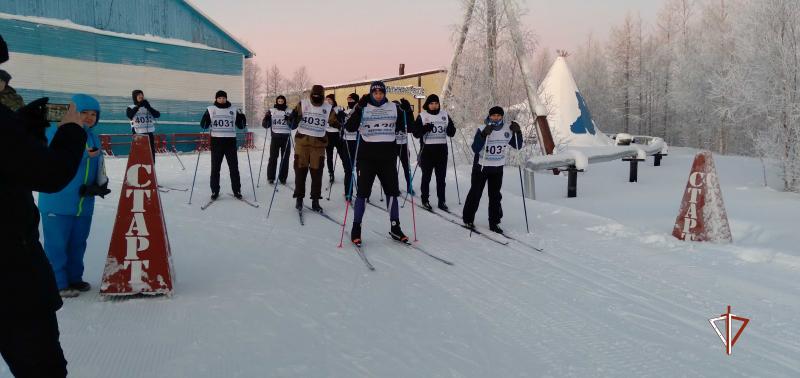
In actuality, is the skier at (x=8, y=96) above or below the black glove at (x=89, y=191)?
above

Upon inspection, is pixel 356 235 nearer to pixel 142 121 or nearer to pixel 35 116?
pixel 35 116

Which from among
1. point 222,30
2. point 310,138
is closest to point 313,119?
point 310,138

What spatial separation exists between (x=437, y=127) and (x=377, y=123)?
8.02 feet

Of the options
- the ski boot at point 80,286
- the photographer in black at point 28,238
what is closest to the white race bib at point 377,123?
the ski boot at point 80,286

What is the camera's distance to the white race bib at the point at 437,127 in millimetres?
8242

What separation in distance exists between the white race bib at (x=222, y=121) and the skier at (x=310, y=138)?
4.35 feet

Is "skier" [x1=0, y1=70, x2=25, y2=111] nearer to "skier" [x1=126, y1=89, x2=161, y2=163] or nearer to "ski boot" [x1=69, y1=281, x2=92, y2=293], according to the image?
"ski boot" [x1=69, y1=281, x2=92, y2=293]

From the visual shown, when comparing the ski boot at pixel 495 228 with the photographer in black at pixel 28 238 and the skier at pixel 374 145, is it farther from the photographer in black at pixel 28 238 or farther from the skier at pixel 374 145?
the photographer in black at pixel 28 238

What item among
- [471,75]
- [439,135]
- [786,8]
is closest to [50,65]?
[471,75]

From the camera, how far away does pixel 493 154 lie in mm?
6742

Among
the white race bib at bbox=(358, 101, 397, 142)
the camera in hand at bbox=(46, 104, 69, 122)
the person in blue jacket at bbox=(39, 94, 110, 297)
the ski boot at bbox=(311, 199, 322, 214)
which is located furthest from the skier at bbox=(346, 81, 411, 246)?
the camera in hand at bbox=(46, 104, 69, 122)

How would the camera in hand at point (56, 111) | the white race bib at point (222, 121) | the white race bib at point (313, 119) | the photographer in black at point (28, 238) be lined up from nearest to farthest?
the photographer in black at point (28, 238) < the camera in hand at point (56, 111) < the white race bib at point (313, 119) < the white race bib at point (222, 121)

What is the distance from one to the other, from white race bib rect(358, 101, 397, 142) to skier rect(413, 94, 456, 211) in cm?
216

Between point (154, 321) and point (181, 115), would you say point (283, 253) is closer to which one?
point (154, 321)
